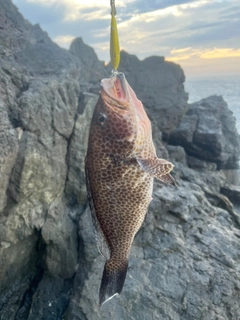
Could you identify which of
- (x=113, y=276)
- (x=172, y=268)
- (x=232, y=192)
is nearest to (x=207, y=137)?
(x=232, y=192)

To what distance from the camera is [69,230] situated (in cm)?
570

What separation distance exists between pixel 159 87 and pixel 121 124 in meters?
8.93

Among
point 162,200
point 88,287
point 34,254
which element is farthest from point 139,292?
point 34,254

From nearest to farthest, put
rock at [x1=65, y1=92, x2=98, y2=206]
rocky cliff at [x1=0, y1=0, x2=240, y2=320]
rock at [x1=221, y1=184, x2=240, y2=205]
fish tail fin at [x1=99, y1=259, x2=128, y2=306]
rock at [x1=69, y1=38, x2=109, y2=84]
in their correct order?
fish tail fin at [x1=99, y1=259, x2=128, y2=306]
rocky cliff at [x1=0, y1=0, x2=240, y2=320]
rock at [x1=65, y1=92, x2=98, y2=206]
rock at [x1=221, y1=184, x2=240, y2=205]
rock at [x1=69, y1=38, x2=109, y2=84]

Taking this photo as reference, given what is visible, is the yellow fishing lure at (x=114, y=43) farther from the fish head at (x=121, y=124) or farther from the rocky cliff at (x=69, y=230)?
the rocky cliff at (x=69, y=230)

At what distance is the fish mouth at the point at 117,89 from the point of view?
1742 millimetres

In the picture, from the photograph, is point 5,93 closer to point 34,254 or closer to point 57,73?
point 57,73

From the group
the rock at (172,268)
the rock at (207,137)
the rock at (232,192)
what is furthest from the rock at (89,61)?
the rock at (172,268)

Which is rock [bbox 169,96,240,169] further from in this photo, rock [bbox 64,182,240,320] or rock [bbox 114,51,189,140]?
rock [bbox 64,182,240,320]

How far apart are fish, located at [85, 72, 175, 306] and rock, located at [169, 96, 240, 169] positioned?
777cm

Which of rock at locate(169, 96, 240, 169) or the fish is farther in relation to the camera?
rock at locate(169, 96, 240, 169)

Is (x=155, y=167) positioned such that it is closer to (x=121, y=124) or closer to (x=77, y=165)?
(x=121, y=124)

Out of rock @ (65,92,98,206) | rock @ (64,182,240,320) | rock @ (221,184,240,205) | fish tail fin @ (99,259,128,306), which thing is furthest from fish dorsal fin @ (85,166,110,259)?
rock @ (221,184,240,205)

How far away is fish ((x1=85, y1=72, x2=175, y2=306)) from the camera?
6.00 ft
